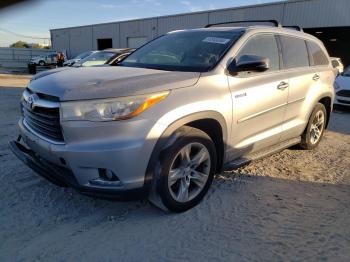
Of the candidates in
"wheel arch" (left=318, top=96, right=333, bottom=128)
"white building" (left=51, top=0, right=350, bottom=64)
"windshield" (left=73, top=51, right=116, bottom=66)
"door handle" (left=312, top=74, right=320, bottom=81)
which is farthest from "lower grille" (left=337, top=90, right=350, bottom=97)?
"white building" (left=51, top=0, right=350, bottom=64)

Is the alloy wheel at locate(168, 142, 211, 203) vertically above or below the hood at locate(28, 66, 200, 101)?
below

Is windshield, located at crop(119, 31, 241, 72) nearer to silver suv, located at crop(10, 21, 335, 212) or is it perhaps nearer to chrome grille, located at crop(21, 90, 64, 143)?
silver suv, located at crop(10, 21, 335, 212)

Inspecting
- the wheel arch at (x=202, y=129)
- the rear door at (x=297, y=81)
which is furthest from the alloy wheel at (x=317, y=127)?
the wheel arch at (x=202, y=129)

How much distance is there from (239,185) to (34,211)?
2.28 metres

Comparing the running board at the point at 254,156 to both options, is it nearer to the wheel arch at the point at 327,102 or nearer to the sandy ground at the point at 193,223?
the sandy ground at the point at 193,223

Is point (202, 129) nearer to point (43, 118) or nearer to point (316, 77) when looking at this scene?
point (43, 118)

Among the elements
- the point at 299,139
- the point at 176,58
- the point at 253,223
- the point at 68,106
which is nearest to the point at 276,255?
the point at 253,223

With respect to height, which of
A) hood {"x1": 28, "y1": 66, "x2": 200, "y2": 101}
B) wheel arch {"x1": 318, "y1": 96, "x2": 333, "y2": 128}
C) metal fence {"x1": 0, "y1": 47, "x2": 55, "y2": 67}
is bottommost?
metal fence {"x1": 0, "y1": 47, "x2": 55, "y2": 67}

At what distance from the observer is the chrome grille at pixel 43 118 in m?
3.11

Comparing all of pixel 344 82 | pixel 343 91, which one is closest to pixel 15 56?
pixel 344 82

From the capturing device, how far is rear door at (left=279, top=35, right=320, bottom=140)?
15.6 ft

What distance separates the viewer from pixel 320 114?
581cm

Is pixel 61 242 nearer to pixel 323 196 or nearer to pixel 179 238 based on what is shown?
pixel 179 238

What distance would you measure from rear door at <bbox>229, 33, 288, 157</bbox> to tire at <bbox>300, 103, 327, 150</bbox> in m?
1.06
